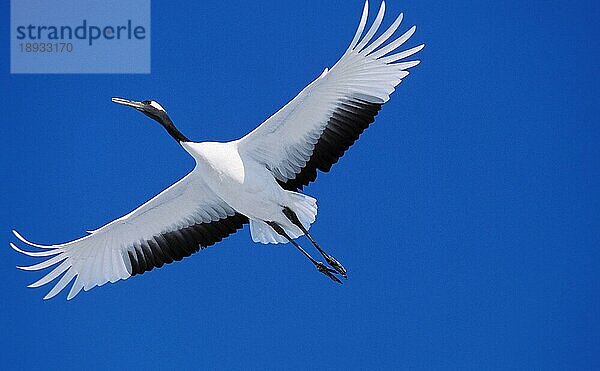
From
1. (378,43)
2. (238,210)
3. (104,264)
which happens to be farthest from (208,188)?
(378,43)

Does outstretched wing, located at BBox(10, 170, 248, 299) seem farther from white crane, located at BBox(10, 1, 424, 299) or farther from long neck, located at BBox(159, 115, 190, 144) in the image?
long neck, located at BBox(159, 115, 190, 144)

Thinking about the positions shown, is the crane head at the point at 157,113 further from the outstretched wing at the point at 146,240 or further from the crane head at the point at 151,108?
the outstretched wing at the point at 146,240

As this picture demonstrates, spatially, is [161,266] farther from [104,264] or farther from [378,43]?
[378,43]

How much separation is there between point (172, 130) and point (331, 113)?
2.92 feet

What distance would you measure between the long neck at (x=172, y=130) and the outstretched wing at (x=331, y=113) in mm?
323

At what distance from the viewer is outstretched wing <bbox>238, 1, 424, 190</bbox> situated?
6.80 metres

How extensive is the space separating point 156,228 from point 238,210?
632 millimetres

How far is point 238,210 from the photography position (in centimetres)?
736

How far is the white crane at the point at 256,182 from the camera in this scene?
688 cm

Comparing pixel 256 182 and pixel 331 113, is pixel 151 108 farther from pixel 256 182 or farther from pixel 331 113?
pixel 331 113

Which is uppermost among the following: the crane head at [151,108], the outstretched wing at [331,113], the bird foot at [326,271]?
the crane head at [151,108]

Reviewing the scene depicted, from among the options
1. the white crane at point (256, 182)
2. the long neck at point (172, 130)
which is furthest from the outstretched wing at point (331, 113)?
the long neck at point (172, 130)

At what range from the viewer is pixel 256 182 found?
23.5ft

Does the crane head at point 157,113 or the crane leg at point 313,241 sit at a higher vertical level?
the crane head at point 157,113
